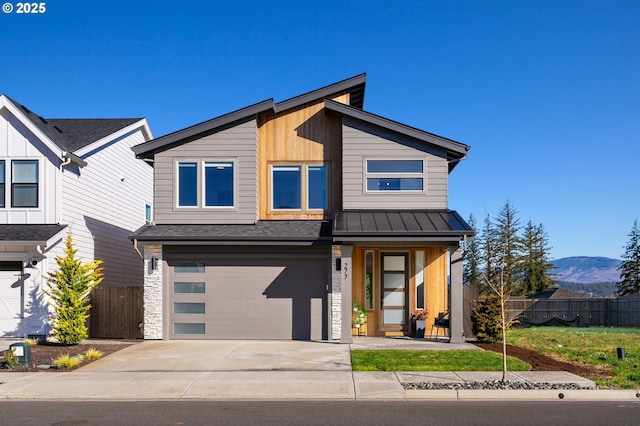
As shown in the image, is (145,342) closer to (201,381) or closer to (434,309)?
(201,381)

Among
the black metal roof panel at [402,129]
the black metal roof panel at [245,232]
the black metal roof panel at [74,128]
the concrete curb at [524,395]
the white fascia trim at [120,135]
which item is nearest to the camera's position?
the concrete curb at [524,395]

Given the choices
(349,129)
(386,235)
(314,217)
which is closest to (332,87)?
(349,129)

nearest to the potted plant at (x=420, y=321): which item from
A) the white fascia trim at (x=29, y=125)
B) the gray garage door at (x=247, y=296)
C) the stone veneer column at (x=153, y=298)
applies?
the gray garage door at (x=247, y=296)

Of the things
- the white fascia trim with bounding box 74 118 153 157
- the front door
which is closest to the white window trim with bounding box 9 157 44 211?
the white fascia trim with bounding box 74 118 153 157

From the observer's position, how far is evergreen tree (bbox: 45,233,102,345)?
16297 mm

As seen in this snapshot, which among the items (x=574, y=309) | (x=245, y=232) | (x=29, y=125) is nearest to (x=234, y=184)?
(x=245, y=232)

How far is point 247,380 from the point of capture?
37.1 ft

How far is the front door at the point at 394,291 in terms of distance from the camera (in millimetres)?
18500

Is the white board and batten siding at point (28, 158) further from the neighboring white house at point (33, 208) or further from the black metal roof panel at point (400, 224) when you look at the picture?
the black metal roof panel at point (400, 224)

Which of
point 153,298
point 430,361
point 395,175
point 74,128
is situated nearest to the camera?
point 430,361

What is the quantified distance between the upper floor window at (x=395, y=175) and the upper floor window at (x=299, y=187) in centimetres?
151

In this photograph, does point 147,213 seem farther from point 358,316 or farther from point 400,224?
point 400,224

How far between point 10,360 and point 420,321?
11.0 m

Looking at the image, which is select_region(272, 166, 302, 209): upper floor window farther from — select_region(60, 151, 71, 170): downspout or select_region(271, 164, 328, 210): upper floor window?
select_region(60, 151, 71, 170): downspout
